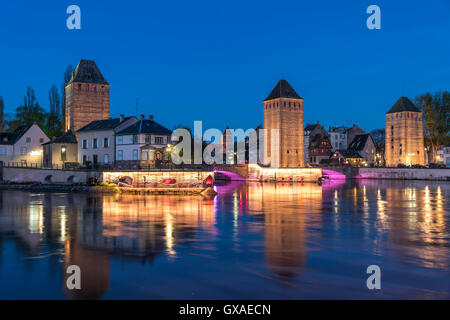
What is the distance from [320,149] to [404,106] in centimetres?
2254

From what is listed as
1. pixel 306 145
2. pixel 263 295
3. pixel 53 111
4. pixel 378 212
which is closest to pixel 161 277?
pixel 263 295

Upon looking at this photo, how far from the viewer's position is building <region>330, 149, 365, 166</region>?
10075 cm

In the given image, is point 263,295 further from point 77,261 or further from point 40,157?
point 40,157

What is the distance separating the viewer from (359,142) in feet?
354

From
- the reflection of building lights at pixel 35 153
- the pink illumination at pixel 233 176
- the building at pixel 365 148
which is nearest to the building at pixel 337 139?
the building at pixel 365 148

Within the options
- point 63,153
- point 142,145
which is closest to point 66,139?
point 63,153

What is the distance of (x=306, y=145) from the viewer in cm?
11131

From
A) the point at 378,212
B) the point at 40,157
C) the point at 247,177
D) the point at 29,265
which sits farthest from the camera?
the point at 247,177

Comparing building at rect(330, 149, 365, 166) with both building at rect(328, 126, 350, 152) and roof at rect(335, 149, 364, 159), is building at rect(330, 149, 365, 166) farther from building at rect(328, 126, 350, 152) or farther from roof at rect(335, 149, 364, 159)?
building at rect(328, 126, 350, 152)

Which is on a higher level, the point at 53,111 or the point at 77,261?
the point at 53,111

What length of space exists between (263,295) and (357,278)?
320 centimetres

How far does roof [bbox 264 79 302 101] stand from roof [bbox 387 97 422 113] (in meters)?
32.0

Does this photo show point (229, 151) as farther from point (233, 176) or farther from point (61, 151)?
point (61, 151)
